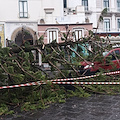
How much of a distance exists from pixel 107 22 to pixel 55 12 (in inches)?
325

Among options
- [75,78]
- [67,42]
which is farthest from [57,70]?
[67,42]

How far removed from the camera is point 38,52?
635cm

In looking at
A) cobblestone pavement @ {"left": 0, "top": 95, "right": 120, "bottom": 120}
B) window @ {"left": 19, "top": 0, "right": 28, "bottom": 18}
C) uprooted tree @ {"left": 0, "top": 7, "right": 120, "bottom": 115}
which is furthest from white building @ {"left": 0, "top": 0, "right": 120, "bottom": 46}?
cobblestone pavement @ {"left": 0, "top": 95, "right": 120, "bottom": 120}

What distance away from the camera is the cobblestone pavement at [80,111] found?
4.44m

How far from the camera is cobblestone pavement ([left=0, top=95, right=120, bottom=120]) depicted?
4441 millimetres

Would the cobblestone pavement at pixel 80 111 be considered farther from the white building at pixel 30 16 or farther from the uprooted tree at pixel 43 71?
the white building at pixel 30 16

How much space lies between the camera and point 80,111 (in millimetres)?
4824

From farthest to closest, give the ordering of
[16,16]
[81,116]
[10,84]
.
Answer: [16,16] < [10,84] < [81,116]

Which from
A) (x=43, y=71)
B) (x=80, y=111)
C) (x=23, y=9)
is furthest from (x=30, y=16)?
(x=80, y=111)

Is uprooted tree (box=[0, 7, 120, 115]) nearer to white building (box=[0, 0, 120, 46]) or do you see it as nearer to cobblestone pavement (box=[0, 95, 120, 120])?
cobblestone pavement (box=[0, 95, 120, 120])

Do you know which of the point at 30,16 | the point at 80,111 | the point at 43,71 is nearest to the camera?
the point at 80,111

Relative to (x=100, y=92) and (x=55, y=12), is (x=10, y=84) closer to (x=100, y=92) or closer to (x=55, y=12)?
(x=100, y=92)

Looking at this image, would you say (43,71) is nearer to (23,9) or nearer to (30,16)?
(30,16)

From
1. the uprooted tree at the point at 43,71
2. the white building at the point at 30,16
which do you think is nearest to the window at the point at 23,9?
the white building at the point at 30,16
